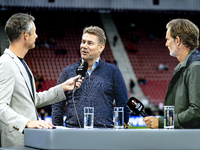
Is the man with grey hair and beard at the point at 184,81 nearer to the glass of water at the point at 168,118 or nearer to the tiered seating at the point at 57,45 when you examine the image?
the glass of water at the point at 168,118

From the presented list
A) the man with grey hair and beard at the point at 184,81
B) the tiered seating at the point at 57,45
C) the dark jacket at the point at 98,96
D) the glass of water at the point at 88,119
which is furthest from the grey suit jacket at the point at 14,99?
the tiered seating at the point at 57,45

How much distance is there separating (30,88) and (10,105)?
15 centimetres

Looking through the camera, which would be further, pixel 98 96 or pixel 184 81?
pixel 98 96

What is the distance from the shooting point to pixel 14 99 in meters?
1.54

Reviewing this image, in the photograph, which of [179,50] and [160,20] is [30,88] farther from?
[160,20]

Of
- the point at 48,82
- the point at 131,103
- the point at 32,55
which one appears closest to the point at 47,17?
the point at 32,55

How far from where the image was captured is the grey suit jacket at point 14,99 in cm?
139

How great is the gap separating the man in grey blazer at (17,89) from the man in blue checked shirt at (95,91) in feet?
1.55

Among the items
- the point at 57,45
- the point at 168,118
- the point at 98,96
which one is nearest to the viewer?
the point at 168,118

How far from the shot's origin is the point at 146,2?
11141 mm

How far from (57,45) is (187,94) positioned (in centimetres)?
866

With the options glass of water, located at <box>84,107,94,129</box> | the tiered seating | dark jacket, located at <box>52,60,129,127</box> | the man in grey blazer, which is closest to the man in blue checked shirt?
dark jacket, located at <box>52,60,129,127</box>

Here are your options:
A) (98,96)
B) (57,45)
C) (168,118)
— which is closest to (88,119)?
(168,118)

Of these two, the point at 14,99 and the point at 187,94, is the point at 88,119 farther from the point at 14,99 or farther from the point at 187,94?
the point at 187,94
